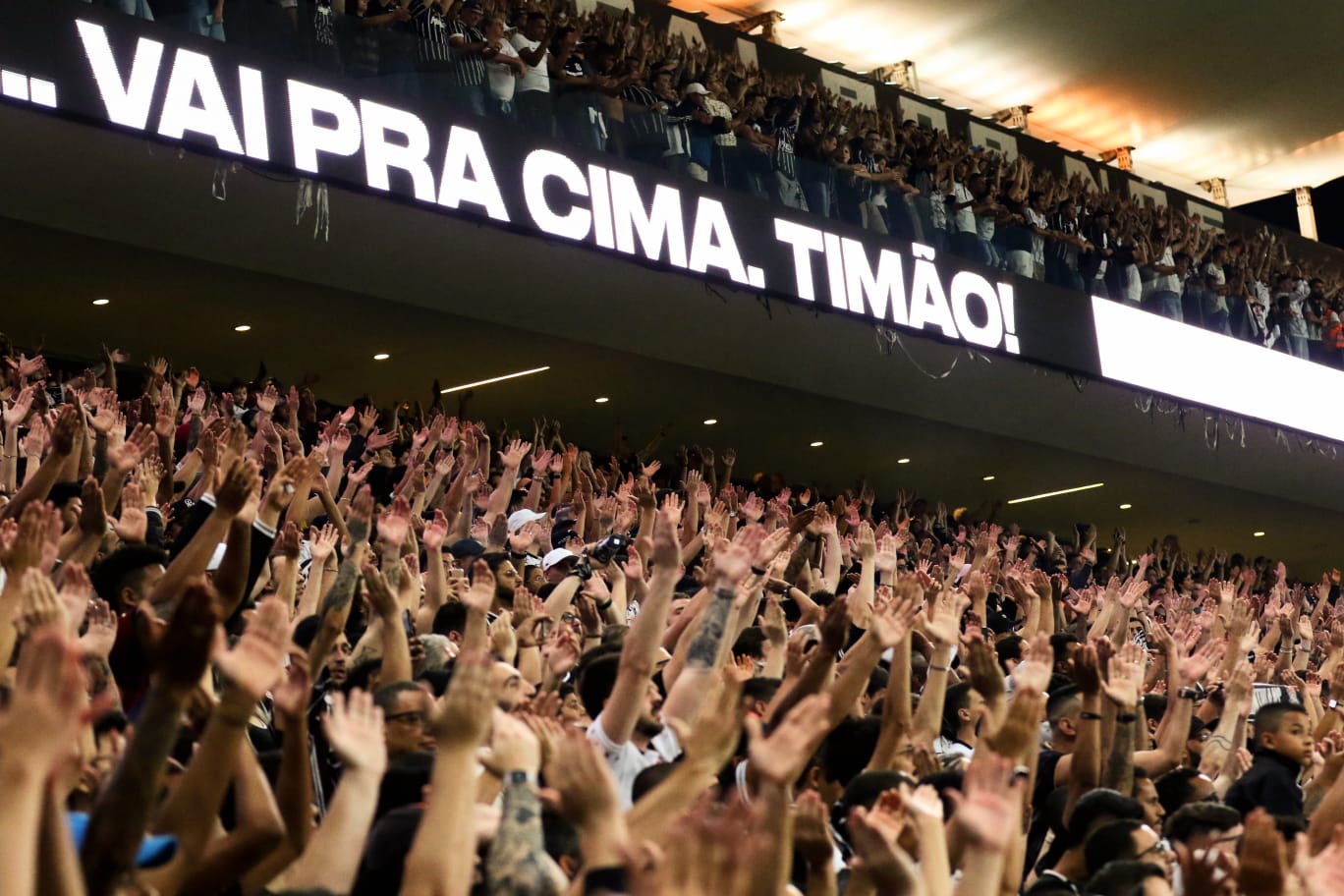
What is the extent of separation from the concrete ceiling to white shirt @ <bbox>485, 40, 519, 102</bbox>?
1.01 m

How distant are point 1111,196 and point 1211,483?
11.3ft

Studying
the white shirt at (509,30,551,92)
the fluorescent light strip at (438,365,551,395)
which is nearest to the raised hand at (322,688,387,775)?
the white shirt at (509,30,551,92)

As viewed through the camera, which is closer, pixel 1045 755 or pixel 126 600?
pixel 126 600

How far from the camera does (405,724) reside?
3857mm

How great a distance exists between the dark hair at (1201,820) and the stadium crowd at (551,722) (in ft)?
0.03

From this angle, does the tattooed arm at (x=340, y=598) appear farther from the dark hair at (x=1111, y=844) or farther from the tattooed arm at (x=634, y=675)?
the dark hair at (x=1111, y=844)

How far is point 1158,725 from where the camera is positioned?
263 inches

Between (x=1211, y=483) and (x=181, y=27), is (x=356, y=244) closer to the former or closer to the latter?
(x=181, y=27)

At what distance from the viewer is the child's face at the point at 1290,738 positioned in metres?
5.52

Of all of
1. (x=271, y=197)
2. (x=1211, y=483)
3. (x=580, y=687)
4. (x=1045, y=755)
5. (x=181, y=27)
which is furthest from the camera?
(x=1211, y=483)

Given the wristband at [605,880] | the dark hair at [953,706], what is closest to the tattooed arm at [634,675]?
the wristband at [605,880]

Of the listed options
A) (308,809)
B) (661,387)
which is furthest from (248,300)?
(308,809)

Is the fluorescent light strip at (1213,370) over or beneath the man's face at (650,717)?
over

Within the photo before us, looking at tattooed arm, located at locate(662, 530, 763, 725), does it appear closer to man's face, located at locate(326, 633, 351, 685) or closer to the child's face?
man's face, located at locate(326, 633, 351, 685)
